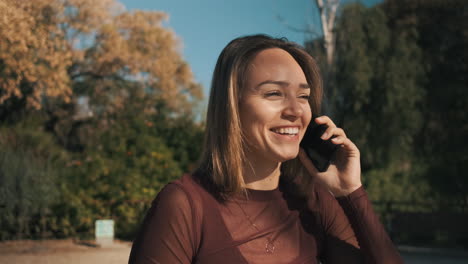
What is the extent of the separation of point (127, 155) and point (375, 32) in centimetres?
967

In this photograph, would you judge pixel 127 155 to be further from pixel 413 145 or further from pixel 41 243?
pixel 413 145

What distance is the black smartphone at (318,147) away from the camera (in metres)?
2.05

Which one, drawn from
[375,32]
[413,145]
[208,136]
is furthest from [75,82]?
[208,136]

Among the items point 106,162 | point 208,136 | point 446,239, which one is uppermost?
point 208,136

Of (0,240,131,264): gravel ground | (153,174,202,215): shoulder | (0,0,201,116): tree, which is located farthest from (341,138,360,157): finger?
(0,0,201,116): tree

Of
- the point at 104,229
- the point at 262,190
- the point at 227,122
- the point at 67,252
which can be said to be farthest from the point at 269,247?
the point at 104,229

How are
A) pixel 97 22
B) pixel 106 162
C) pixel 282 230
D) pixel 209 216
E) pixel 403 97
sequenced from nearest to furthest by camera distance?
pixel 209 216, pixel 282 230, pixel 106 162, pixel 97 22, pixel 403 97

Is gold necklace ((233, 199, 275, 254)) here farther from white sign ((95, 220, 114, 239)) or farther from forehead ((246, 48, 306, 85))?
white sign ((95, 220, 114, 239))

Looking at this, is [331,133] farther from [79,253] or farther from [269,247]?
[79,253]

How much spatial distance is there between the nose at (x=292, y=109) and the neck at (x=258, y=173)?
0.64 ft

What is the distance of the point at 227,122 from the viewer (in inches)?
71.5

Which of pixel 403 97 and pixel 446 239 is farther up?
pixel 403 97

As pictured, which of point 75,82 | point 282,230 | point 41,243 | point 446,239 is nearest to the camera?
point 282,230

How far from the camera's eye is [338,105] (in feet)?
56.3
